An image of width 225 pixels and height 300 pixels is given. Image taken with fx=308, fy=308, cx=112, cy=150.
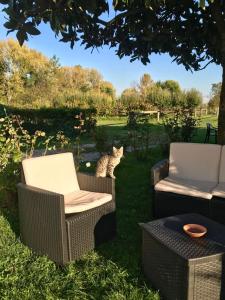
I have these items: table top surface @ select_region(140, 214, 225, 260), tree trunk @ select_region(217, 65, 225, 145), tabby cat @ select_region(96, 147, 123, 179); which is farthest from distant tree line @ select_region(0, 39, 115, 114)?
table top surface @ select_region(140, 214, 225, 260)

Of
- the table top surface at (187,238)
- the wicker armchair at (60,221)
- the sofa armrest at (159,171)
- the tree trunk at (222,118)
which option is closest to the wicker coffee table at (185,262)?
the table top surface at (187,238)

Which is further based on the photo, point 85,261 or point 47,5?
point 47,5

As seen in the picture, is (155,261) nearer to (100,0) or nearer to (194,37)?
(100,0)

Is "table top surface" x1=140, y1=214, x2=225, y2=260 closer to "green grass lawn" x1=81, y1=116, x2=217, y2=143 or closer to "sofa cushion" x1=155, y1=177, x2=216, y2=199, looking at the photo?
"sofa cushion" x1=155, y1=177, x2=216, y2=199

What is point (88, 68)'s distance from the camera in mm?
54281

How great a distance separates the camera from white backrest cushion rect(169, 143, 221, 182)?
3863 mm

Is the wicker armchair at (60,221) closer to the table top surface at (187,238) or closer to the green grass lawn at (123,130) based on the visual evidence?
the table top surface at (187,238)

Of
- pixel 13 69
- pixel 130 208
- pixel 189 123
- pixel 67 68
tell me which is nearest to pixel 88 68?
pixel 67 68

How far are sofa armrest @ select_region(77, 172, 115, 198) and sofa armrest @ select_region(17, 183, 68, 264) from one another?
0.71m

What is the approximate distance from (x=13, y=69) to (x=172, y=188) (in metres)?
30.4

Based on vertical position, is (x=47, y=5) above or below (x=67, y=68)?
below

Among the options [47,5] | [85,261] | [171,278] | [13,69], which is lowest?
[85,261]

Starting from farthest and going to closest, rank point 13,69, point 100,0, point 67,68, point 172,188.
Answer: point 67,68, point 13,69, point 100,0, point 172,188

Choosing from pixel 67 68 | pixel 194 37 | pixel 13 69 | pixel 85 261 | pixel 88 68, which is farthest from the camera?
pixel 88 68
